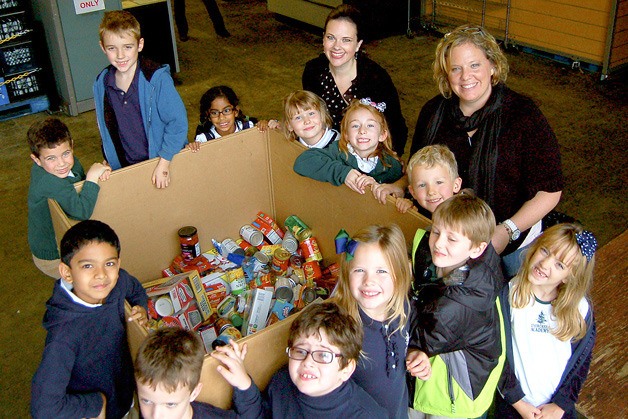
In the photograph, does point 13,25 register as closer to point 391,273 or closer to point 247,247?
point 247,247

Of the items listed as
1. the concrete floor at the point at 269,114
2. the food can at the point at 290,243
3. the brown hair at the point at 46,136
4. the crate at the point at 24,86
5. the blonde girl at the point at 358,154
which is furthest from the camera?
the crate at the point at 24,86

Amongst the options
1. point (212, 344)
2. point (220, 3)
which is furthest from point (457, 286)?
point (220, 3)

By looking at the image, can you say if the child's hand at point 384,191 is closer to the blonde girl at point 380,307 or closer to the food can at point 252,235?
the blonde girl at point 380,307

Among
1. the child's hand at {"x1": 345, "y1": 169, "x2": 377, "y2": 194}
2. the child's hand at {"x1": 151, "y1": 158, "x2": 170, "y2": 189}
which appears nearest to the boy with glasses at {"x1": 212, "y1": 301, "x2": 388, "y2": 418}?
the child's hand at {"x1": 345, "y1": 169, "x2": 377, "y2": 194}

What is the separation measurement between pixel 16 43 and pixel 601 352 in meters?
5.39

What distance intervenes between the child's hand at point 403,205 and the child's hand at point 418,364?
624 millimetres

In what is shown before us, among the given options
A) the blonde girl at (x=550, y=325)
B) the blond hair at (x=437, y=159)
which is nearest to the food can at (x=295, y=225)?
the blond hair at (x=437, y=159)

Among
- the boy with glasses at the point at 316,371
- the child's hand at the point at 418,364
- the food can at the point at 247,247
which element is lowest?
the food can at the point at 247,247

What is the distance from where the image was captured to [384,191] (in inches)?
111

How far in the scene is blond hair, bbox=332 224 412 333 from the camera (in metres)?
2.19

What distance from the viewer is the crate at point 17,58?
5922 mm

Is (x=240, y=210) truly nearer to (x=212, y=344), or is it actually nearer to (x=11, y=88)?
(x=212, y=344)

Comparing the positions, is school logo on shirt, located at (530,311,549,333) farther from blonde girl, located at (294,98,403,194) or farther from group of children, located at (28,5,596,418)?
blonde girl, located at (294,98,403,194)

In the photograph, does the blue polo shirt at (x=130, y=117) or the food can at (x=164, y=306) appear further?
the blue polo shirt at (x=130, y=117)
